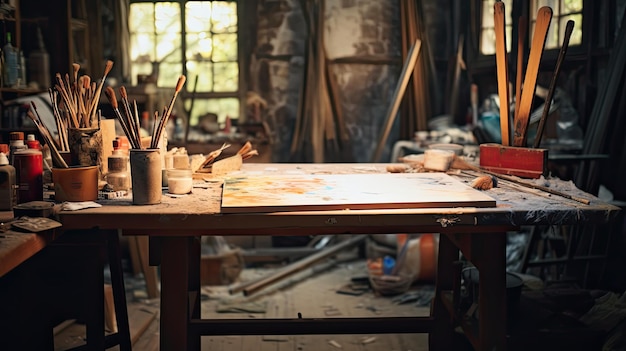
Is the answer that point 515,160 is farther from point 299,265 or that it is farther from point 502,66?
point 299,265

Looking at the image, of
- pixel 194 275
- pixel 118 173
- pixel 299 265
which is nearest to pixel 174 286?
pixel 118 173

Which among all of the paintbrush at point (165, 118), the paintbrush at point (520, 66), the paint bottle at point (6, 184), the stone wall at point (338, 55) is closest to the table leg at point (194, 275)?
the paintbrush at point (165, 118)

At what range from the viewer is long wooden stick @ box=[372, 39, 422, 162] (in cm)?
585

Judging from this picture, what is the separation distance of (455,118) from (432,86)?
0.38 metres

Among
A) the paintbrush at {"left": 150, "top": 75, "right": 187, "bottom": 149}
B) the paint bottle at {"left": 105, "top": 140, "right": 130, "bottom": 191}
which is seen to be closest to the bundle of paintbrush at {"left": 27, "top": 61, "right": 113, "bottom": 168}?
the paint bottle at {"left": 105, "top": 140, "right": 130, "bottom": 191}

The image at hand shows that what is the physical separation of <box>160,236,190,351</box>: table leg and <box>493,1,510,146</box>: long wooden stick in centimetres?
147

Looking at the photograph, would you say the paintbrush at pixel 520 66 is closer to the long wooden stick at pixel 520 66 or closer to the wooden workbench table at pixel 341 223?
the long wooden stick at pixel 520 66

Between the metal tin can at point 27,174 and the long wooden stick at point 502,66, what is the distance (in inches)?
72.7

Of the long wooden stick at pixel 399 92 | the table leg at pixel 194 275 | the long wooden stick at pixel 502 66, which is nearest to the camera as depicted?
the long wooden stick at pixel 502 66

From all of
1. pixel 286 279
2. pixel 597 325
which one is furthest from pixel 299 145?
pixel 597 325

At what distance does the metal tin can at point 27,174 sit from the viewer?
2.24 metres

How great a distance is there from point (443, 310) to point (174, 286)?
146 centimetres

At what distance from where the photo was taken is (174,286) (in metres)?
2.29

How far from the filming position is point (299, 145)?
6277mm
